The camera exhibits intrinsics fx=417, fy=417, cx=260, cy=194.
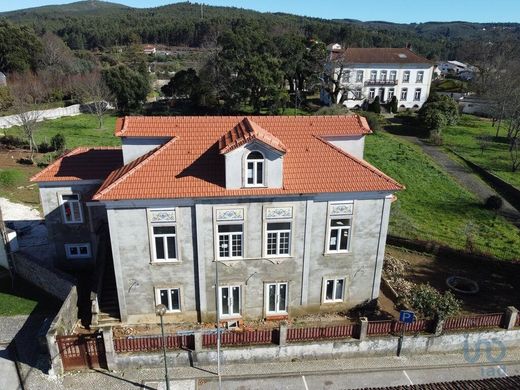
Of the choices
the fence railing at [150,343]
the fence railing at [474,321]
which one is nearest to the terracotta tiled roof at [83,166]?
the fence railing at [150,343]

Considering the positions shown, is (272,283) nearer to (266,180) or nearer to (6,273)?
(266,180)

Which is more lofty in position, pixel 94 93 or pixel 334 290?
pixel 94 93

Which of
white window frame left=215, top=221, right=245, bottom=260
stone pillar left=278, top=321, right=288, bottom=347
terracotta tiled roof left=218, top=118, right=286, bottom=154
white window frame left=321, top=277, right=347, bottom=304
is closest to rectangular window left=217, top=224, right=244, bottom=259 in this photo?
white window frame left=215, top=221, right=245, bottom=260

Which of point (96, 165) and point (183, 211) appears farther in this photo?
point (96, 165)

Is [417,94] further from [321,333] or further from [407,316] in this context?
[321,333]

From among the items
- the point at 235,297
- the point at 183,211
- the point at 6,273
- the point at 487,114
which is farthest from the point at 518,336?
the point at 487,114

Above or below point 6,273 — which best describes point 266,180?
above

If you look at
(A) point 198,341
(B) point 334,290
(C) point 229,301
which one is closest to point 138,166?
(C) point 229,301

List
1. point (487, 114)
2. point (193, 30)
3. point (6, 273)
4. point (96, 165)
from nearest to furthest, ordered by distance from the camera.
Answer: point (96, 165) → point (6, 273) → point (487, 114) → point (193, 30)

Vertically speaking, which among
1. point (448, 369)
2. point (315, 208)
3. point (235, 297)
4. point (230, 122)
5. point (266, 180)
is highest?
point (230, 122)
